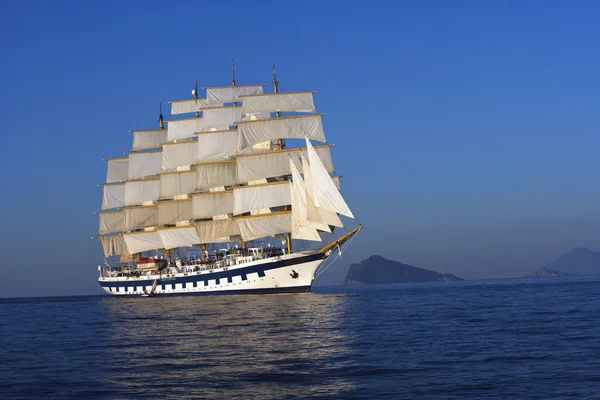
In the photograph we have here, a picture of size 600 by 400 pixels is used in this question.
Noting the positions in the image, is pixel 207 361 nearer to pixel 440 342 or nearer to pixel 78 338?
pixel 440 342

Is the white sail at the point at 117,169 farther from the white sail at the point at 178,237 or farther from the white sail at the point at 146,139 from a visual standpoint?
the white sail at the point at 178,237

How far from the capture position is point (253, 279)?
280 feet

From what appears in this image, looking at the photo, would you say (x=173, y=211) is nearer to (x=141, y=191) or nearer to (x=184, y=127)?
(x=141, y=191)

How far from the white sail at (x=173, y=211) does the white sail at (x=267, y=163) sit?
55.0ft

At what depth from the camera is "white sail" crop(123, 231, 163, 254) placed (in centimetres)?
11162

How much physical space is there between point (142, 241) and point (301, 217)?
125 feet

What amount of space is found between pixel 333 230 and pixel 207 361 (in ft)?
188

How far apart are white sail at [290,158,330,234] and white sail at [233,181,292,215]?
5.10 meters

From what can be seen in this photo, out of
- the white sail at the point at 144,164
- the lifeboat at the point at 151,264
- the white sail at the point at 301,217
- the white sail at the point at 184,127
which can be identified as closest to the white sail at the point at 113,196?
the white sail at the point at 144,164

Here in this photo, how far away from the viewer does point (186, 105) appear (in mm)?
113812

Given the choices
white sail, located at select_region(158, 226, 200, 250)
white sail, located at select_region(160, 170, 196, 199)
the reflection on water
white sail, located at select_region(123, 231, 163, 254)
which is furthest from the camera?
white sail, located at select_region(123, 231, 163, 254)

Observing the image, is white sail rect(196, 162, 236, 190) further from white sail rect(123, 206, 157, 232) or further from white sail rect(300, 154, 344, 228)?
white sail rect(300, 154, 344, 228)

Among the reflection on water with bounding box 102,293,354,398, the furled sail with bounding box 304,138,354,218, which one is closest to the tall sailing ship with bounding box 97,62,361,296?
the furled sail with bounding box 304,138,354,218

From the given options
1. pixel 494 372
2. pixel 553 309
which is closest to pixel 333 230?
pixel 553 309
